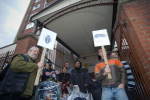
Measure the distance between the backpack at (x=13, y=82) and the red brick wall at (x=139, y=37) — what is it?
2226 mm

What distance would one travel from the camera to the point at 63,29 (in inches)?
221

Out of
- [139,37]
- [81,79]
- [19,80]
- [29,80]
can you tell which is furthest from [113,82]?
[19,80]

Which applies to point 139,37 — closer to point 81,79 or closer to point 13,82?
point 81,79

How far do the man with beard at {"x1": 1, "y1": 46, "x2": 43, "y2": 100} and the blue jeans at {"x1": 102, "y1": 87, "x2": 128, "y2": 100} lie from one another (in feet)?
4.38

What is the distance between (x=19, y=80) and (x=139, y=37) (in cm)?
252

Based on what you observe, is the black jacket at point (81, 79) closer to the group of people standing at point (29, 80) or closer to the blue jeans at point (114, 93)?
the group of people standing at point (29, 80)

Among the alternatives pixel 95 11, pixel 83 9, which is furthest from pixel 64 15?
pixel 95 11

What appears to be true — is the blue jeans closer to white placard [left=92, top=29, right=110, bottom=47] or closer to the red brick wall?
the red brick wall

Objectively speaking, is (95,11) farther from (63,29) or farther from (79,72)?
(79,72)

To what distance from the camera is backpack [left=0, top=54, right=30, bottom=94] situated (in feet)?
6.30

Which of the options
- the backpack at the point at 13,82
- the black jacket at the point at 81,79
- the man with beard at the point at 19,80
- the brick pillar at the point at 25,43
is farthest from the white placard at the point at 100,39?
the brick pillar at the point at 25,43

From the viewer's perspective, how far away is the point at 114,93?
88.5 inches

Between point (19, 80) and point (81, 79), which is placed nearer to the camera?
point (19, 80)

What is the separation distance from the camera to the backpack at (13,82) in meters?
1.92
